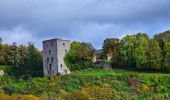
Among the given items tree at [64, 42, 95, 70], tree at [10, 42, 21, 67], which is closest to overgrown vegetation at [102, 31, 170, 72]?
tree at [64, 42, 95, 70]

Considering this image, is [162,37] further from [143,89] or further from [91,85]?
[91,85]

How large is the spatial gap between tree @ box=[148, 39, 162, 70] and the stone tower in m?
11.2

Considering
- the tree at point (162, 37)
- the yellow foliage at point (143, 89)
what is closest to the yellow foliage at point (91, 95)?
the yellow foliage at point (143, 89)

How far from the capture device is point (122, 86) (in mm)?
77875

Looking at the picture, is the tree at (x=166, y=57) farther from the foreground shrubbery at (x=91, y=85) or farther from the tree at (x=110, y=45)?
the tree at (x=110, y=45)

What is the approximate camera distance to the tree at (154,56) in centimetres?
8469

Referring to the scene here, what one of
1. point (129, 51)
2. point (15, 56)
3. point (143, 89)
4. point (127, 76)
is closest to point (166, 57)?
point (129, 51)

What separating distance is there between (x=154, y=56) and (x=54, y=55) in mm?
13689

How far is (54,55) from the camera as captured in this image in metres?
88.7

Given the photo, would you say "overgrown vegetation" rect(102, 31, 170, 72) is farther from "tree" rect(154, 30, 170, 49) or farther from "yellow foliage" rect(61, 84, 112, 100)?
"yellow foliage" rect(61, 84, 112, 100)

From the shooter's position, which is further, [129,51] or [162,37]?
[162,37]

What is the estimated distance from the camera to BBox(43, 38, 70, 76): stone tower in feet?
288

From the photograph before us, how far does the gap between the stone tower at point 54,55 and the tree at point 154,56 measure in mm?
11153

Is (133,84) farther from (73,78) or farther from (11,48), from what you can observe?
(11,48)
